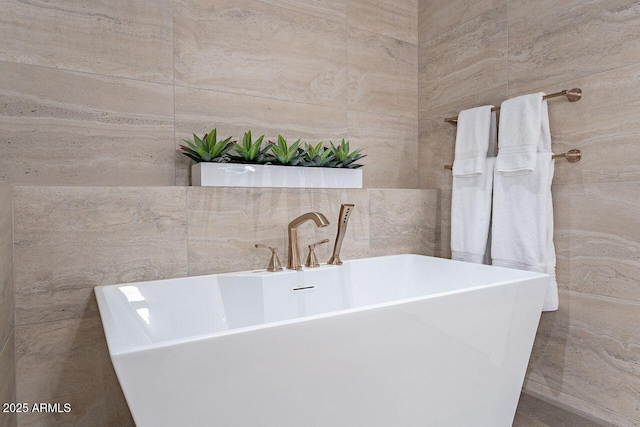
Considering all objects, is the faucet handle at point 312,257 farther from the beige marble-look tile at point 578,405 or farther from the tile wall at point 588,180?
the beige marble-look tile at point 578,405

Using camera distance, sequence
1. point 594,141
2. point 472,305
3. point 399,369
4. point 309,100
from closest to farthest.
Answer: point 399,369 → point 472,305 → point 594,141 → point 309,100

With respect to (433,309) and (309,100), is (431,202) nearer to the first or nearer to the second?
(309,100)

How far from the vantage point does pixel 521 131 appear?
181 cm

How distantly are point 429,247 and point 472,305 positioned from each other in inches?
39.3

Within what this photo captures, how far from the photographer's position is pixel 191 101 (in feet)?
5.89

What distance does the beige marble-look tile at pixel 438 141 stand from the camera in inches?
88.2

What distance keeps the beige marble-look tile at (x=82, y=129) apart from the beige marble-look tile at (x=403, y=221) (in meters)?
0.97

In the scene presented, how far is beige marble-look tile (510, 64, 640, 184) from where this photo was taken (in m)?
1.55

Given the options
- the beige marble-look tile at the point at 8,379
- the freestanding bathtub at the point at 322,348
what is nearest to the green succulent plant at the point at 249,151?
the freestanding bathtub at the point at 322,348

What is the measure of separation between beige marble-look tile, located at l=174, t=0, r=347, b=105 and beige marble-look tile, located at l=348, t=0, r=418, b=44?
0.46 ft

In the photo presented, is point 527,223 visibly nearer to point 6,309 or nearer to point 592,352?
point 592,352

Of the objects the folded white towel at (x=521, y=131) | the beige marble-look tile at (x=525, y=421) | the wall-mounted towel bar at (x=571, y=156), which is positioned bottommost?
the beige marble-look tile at (x=525, y=421)

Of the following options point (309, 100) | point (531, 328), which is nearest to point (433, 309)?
point (531, 328)

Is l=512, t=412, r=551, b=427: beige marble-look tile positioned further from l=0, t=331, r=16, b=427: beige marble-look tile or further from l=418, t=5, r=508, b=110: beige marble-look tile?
l=0, t=331, r=16, b=427: beige marble-look tile
